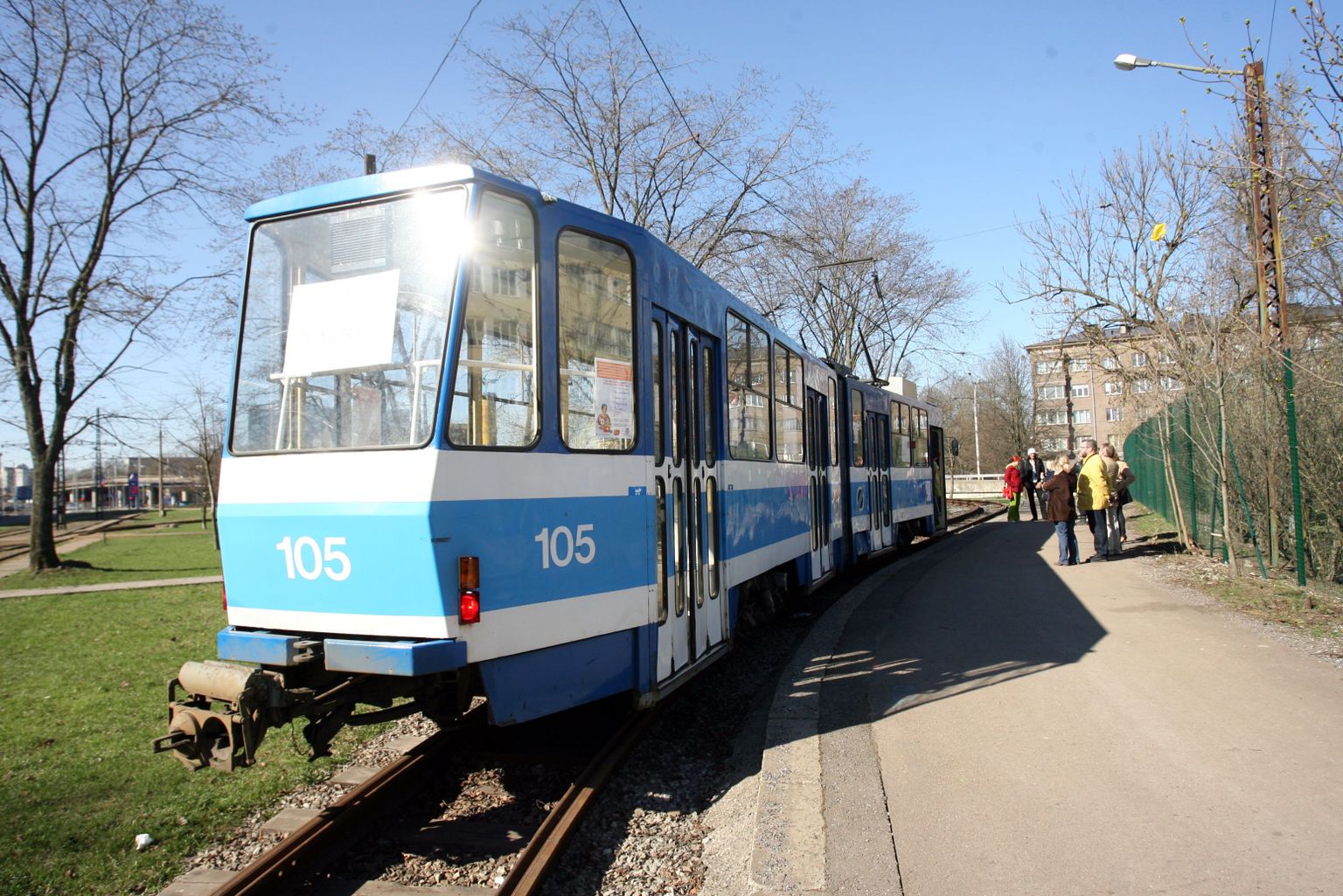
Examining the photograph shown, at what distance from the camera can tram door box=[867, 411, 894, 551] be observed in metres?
15.1

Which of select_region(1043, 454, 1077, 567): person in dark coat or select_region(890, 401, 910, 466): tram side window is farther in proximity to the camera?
select_region(890, 401, 910, 466): tram side window

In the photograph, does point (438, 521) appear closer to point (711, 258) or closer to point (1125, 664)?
point (1125, 664)

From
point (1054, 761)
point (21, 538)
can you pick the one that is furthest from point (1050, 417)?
point (1054, 761)

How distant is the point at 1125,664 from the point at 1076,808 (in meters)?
3.16

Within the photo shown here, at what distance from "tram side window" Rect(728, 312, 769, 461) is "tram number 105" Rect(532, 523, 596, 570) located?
2.48 meters

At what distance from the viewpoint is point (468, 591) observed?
440 cm

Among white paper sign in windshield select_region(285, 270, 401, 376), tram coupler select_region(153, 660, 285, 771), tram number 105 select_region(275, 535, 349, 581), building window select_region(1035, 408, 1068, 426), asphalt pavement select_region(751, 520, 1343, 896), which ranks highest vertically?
building window select_region(1035, 408, 1068, 426)

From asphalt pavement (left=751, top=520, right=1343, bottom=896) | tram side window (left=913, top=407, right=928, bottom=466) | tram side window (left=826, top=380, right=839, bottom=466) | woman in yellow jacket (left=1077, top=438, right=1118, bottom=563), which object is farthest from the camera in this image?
tram side window (left=913, top=407, right=928, bottom=466)

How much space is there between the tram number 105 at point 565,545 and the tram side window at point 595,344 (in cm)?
46

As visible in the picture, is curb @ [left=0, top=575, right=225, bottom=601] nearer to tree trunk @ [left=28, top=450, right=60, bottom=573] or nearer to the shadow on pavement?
tree trunk @ [left=28, top=450, right=60, bottom=573]

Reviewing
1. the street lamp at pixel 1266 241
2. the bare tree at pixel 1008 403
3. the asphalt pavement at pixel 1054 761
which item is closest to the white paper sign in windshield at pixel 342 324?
the asphalt pavement at pixel 1054 761

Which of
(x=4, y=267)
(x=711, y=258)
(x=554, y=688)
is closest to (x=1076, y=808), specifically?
(x=554, y=688)

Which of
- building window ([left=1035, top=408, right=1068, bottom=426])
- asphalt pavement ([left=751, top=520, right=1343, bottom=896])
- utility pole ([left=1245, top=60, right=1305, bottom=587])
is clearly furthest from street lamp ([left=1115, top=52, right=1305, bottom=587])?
building window ([left=1035, top=408, right=1068, bottom=426])

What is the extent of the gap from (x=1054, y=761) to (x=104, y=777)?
5750 millimetres
